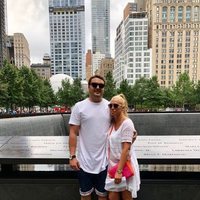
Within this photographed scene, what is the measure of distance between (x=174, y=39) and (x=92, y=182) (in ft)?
299

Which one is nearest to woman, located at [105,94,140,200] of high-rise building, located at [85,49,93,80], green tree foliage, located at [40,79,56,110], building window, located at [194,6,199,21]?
green tree foliage, located at [40,79,56,110]

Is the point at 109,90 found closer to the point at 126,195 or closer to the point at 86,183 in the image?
the point at 86,183

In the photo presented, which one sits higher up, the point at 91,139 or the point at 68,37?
the point at 68,37

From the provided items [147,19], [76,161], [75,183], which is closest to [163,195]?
[75,183]

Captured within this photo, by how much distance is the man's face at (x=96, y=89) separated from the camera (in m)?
2.75

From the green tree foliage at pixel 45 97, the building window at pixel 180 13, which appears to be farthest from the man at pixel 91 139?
the building window at pixel 180 13

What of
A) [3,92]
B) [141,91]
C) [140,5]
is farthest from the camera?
[140,5]

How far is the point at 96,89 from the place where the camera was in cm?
277

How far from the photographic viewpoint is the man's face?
2.75 m

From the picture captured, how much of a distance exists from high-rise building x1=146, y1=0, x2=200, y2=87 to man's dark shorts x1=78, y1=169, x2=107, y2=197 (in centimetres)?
8636

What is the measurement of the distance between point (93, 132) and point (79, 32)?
176193mm

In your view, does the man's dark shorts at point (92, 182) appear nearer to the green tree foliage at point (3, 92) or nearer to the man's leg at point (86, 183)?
the man's leg at point (86, 183)

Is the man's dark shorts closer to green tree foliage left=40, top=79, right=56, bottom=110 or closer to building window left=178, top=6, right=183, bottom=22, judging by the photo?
green tree foliage left=40, top=79, right=56, bottom=110

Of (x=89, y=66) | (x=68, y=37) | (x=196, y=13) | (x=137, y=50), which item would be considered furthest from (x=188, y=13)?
(x=89, y=66)
